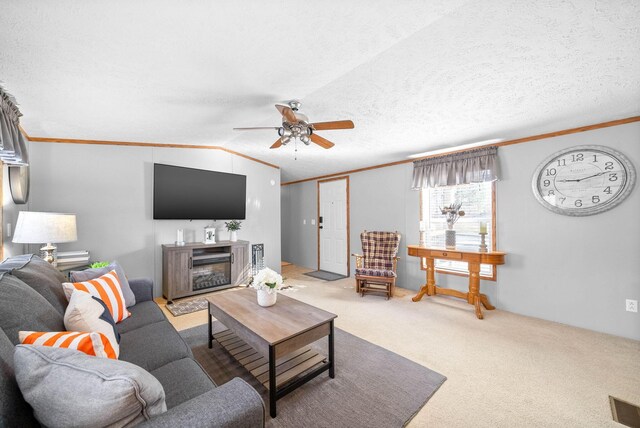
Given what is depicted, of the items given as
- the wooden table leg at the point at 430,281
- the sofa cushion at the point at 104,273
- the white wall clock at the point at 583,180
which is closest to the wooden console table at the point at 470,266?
the wooden table leg at the point at 430,281

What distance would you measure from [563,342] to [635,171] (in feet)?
6.10

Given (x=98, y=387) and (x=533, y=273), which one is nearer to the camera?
(x=98, y=387)

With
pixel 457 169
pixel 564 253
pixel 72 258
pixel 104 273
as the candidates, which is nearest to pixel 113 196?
pixel 72 258

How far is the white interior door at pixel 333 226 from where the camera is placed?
558cm

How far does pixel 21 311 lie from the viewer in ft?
3.75

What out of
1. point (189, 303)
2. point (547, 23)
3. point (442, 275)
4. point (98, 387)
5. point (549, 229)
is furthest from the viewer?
point (442, 275)

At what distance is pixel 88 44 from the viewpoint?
1.54 metres

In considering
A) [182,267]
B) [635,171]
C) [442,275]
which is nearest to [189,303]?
[182,267]

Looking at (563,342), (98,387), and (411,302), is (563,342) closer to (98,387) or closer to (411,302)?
(411,302)

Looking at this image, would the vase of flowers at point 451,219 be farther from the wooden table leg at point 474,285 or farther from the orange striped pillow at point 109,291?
the orange striped pillow at point 109,291

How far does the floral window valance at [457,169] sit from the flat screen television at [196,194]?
9.87 ft

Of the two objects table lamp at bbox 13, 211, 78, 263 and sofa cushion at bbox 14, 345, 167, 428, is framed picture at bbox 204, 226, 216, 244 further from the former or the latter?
sofa cushion at bbox 14, 345, 167, 428

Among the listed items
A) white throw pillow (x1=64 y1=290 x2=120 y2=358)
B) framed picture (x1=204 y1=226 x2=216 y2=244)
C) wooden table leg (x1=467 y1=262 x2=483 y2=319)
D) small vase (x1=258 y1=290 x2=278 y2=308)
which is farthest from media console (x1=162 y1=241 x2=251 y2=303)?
wooden table leg (x1=467 y1=262 x2=483 y2=319)

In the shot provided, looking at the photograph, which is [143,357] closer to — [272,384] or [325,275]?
[272,384]
